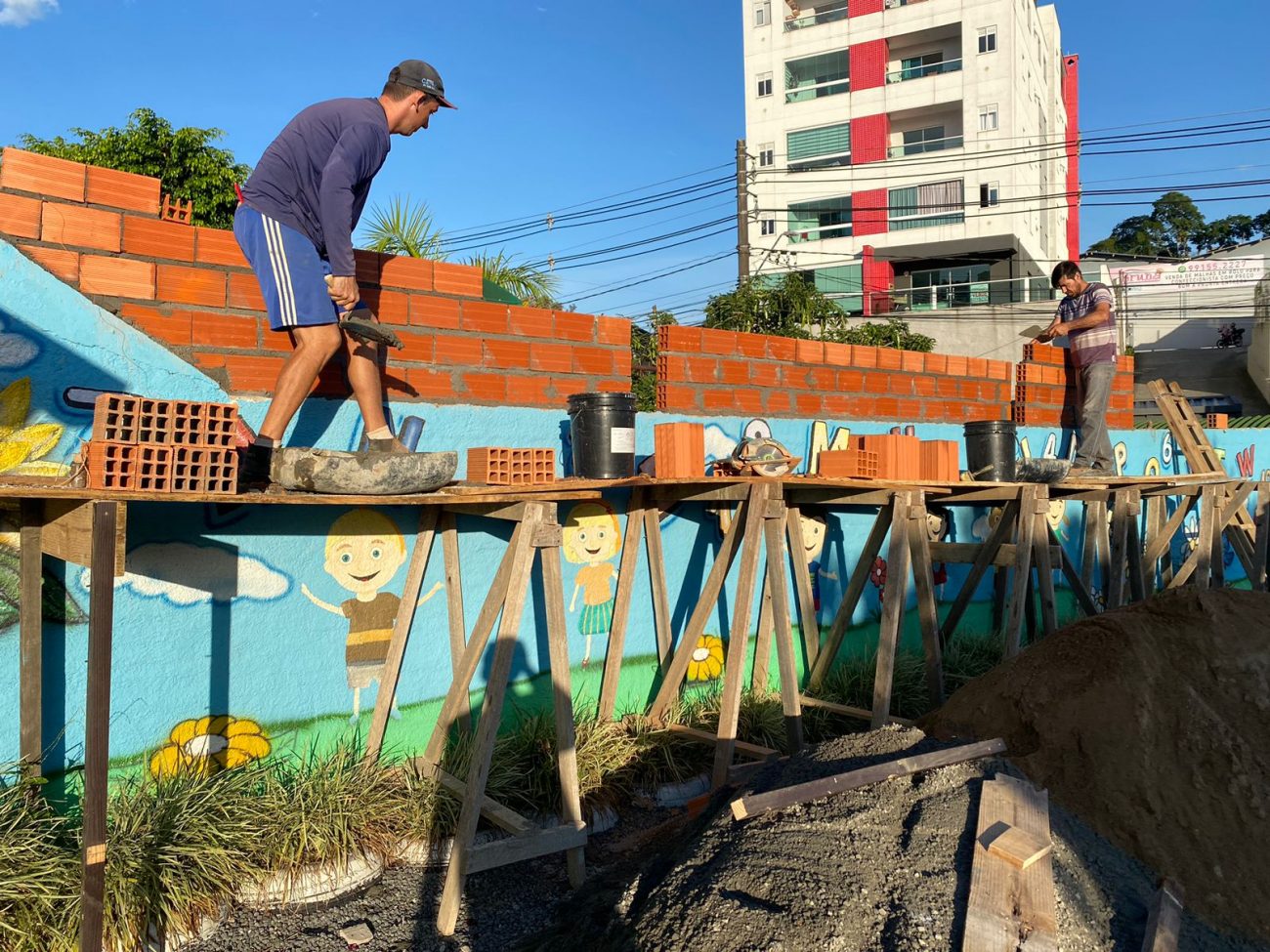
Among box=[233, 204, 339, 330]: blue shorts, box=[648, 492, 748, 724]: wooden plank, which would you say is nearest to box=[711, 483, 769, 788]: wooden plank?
box=[648, 492, 748, 724]: wooden plank

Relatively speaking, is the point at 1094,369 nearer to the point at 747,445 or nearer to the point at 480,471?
the point at 747,445

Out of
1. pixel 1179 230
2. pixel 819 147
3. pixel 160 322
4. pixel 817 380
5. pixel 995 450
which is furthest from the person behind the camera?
pixel 1179 230

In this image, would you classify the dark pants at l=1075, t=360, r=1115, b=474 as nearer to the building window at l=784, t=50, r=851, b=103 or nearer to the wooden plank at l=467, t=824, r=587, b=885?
the wooden plank at l=467, t=824, r=587, b=885

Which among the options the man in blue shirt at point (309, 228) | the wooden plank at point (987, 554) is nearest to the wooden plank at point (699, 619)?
the wooden plank at point (987, 554)

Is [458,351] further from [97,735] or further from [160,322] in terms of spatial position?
[97,735]

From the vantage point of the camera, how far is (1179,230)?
48.8 meters

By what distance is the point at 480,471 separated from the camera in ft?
12.4

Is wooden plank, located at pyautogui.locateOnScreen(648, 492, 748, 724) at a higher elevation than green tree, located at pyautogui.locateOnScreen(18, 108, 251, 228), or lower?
lower

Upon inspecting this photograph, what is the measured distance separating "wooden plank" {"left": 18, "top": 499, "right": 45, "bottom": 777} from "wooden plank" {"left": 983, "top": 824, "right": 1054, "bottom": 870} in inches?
119

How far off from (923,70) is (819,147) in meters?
4.12

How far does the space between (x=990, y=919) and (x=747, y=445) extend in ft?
8.64

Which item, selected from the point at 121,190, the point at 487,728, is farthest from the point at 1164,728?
the point at 121,190

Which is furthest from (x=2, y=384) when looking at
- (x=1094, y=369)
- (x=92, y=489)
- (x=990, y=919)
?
(x=1094, y=369)

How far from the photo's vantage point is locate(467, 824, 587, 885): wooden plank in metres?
3.06
